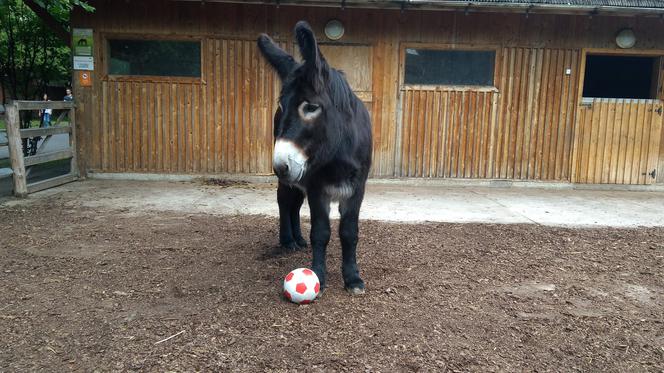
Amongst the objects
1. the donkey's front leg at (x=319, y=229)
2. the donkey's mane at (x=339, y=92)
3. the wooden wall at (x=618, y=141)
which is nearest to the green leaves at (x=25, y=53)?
the donkey's mane at (x=339, y=92)

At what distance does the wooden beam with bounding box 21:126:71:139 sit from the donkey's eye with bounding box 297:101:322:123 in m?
5.44

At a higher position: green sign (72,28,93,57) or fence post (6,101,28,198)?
green sign (72,28,93,57)

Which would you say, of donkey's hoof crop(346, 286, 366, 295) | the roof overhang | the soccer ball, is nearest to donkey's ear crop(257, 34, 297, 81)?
the soccer ball

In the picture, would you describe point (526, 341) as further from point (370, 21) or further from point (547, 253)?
point (370, 21)

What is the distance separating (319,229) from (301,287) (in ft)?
1.47

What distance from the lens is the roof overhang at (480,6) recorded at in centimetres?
714

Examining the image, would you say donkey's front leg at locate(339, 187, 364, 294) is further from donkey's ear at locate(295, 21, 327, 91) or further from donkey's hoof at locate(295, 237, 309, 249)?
donkey's hoof at locate(295, 237, 309, 249)

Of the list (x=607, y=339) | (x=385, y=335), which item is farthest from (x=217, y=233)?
(x=607, y=339)

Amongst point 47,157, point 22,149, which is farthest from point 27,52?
point 22,149

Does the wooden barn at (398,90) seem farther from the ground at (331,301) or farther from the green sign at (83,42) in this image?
the ground at (331,301)

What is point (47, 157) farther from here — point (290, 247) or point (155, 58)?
point (290, 247)

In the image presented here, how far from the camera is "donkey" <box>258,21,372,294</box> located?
2.70 metres

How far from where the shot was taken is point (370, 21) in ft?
25.8

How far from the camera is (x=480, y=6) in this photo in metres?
7.23
